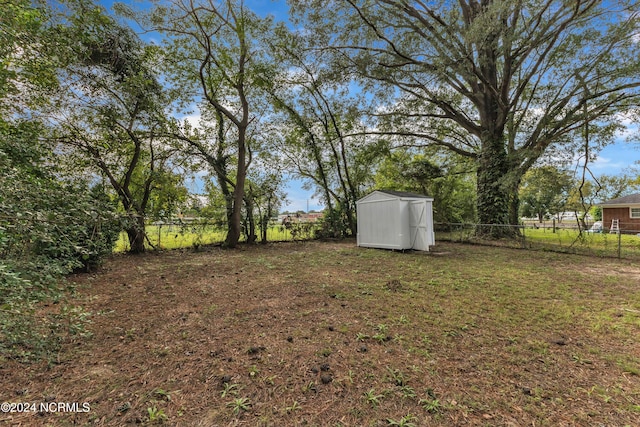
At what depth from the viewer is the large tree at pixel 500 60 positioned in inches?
280

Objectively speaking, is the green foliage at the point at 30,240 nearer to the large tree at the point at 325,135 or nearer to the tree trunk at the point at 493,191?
the large tree at the point at 325,135

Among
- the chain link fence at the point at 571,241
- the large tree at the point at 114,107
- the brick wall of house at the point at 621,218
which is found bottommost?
the chain link fence at the point at 571,241

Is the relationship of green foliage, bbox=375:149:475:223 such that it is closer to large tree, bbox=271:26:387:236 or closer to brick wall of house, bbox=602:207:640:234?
large tree, bbox=271:26:387:236

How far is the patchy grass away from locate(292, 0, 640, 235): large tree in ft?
20.6

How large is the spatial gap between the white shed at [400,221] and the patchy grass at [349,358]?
365 centimetres

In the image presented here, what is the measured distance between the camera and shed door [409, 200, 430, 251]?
772 centimetres

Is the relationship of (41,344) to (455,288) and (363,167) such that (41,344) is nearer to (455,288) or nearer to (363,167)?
(455,288)

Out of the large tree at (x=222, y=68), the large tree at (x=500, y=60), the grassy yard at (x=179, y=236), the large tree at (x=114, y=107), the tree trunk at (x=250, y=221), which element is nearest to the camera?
the large tree at (x=114, y=107)

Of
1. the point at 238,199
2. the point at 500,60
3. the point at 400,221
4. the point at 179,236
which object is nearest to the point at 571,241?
the point at 400,221

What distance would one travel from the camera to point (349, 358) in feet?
6.91

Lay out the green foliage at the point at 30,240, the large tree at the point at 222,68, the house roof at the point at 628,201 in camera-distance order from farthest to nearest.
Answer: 1. the house roof at the point at 628,201
2. the large tree at the point at 222,68
3. the green foliage at the point at 30,240

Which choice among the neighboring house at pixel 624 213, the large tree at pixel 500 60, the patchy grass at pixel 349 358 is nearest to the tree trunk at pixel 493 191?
the large tree at pixel 500 60

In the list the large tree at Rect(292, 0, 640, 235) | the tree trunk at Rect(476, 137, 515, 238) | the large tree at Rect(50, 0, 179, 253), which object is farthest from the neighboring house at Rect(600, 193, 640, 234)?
the large tree at Rect(50, 0, 179, 253)

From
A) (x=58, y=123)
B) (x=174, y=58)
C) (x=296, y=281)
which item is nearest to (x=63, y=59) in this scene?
(x=58, y=123)
